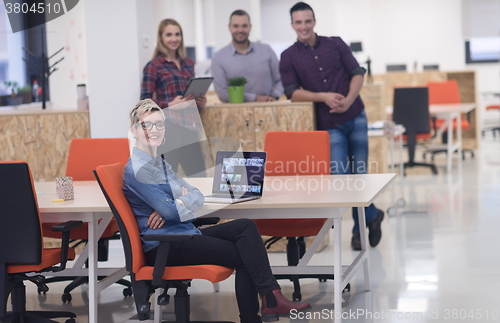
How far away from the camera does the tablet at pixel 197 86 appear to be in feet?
15.9

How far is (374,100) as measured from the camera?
7984 mm

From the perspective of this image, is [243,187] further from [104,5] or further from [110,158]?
[104,5]

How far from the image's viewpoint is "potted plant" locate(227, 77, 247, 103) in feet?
17.5

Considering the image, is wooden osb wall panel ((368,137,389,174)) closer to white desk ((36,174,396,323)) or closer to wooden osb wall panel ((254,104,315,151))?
wooden osb wall panel ((254,104,315,151))

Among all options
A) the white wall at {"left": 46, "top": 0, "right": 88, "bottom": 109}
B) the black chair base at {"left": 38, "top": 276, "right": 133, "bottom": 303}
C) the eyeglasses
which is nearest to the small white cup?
the eyeglasses

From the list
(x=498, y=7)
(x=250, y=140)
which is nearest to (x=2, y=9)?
(x=250, y=140)

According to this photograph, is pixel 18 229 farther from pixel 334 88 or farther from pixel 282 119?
pixel 334 88

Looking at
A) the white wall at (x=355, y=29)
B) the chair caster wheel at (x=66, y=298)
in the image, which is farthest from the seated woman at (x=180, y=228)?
the white wall at (x=355, y=29)

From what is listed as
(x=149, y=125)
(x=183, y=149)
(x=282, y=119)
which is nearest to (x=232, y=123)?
(x=282, y=119)

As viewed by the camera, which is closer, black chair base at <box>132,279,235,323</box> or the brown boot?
black chair base at <box>132,279,235,323</box>

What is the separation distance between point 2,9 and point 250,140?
13.2ft

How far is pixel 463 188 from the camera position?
7.52 metres

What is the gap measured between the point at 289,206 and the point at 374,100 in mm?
5189

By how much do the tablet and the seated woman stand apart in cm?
174
